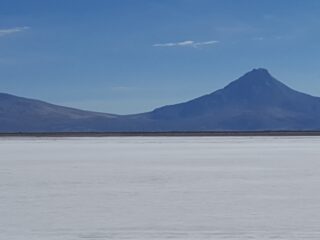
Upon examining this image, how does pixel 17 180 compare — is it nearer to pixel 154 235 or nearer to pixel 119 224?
pixel 119 224

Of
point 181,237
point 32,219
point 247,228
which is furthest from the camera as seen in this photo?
point 32,219

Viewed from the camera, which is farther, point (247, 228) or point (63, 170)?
point (63, 170)

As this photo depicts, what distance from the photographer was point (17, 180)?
18328 mm

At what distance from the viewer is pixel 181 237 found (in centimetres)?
1009

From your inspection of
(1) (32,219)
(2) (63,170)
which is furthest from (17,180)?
(1) (32,219)

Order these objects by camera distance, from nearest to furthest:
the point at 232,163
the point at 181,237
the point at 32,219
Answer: the point at 181,237 < the point at 32,219 < the point at 232,163

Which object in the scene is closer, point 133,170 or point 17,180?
point 17,180

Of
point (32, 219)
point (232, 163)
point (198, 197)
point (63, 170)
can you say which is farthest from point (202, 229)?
point (232, 163)

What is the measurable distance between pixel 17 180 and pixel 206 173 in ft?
17.9

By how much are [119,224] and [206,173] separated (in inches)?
384

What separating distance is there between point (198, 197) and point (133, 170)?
24.5 feet

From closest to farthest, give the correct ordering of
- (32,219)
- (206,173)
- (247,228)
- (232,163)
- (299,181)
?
(247,228), (32,219), (299,181), (206,173), (232,163)

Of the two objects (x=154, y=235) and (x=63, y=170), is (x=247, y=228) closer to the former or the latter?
(x=154, y=235)

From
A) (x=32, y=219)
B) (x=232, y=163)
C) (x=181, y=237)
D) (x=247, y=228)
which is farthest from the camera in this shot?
(x=232, y=163)
